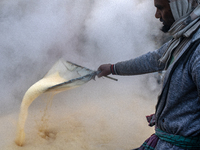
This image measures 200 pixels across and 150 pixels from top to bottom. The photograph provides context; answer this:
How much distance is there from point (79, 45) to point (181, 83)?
297 centimetres

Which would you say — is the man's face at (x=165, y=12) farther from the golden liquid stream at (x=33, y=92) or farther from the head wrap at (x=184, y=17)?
the golden liquid stream at (x=33, y=92)

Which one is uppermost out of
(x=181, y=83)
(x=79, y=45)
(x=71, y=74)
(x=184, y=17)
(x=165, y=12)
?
(x=79, y=45)

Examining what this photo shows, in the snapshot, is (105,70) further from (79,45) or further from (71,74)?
(79,45)

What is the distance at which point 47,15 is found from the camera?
3621 mm

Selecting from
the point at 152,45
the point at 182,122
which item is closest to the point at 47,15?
the point at 152,45

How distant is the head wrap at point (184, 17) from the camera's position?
1164 mm

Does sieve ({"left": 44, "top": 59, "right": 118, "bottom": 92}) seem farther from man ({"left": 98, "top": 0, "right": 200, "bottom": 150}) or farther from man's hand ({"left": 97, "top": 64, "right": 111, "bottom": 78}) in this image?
man ({"left": 98, "top": 0, "right": 200, "bottom": 150})

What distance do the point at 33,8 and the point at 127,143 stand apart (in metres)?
2.71

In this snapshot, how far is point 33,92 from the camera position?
217cm

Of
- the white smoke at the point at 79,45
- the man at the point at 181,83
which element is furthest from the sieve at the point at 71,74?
the white smoke at the point at 79,45

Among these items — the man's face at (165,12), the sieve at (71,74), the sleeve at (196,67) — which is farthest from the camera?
the sieve at (71,74)

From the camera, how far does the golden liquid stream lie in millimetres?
2104

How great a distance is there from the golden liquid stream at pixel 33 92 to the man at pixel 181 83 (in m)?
1.20

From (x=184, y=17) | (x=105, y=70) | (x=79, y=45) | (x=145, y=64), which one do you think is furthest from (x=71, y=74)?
(x=79, y=45)
